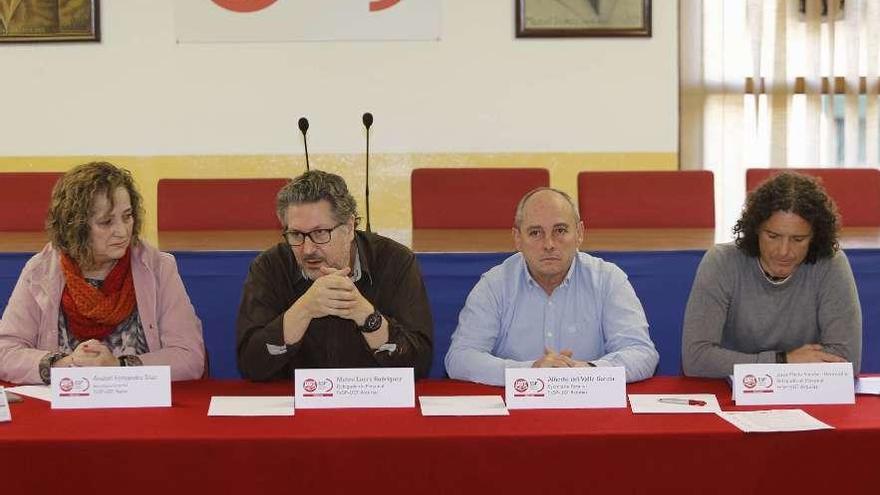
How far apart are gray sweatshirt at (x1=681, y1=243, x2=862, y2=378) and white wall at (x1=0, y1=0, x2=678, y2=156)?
355 centimetres

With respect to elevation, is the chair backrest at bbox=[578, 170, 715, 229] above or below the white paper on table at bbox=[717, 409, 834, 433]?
above

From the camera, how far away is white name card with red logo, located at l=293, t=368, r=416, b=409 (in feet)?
6.48

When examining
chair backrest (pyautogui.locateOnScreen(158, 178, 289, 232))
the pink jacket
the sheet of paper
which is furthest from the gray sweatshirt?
chair backrest (pyautogui.locateOnScreen(158, 178, 289, 232))

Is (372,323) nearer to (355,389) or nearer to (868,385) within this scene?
(355,389)

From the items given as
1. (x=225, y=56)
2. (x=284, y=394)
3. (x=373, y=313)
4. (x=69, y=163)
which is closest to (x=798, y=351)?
(x=373, y=313)

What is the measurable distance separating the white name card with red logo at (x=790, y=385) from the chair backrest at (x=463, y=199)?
244cm

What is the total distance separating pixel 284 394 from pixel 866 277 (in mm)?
2236

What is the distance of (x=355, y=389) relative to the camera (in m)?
1.98

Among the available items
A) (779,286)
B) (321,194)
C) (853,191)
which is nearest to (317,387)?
(321,194)

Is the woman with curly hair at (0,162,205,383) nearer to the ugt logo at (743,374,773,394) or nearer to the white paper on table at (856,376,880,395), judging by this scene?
the ugt logo at (743,374,773,394)

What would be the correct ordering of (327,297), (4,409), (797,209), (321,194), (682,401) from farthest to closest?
(797,209) → (321,194) → (327,297) → (682,401) → (4,409)

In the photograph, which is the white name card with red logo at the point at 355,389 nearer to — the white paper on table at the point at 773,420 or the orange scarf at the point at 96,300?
the white paper on table at the point at 773,420

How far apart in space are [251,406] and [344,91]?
167 inches

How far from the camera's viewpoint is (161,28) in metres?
6.02
